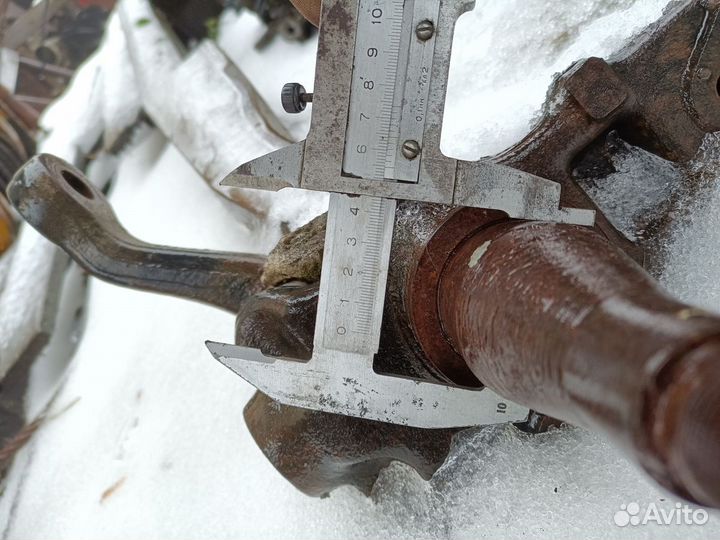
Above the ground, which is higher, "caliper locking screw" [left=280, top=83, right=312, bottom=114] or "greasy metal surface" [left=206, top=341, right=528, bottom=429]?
"caliper locking screw" [left=280, top=83, right=312, bottom=114]

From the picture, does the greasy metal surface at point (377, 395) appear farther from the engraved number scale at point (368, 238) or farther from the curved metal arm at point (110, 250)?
the curved metal arm at point (110, 250)

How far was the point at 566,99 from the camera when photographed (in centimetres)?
81

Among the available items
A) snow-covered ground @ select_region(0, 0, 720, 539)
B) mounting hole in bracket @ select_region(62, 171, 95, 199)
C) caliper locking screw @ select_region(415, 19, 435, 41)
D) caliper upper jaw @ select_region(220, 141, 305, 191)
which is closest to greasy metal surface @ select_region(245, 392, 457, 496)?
snow-covered ground @ select_region(0, 0, 720, 539)

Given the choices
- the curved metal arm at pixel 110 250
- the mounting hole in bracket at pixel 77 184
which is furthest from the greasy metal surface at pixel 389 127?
the mounting hole in bracket at pixel 77 184

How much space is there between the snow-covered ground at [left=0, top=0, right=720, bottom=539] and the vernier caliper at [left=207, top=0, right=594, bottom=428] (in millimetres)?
328

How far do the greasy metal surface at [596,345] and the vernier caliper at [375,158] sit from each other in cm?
5

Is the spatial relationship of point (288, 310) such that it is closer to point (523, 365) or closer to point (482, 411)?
point (482, 411)

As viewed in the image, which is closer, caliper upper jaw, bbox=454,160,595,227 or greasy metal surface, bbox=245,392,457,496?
caliper upper jaw, bbox=454,160,595,227

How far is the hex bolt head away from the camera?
25.0 inches

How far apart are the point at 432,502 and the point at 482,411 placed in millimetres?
305

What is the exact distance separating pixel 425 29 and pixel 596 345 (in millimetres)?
334

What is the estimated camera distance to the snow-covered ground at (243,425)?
0.86 m

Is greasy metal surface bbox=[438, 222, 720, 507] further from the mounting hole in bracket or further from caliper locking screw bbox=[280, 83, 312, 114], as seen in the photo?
the mounting hole in bracket

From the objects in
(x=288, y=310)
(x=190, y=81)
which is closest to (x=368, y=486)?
(x=288, y=310)
